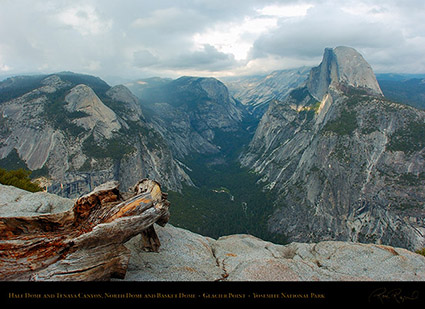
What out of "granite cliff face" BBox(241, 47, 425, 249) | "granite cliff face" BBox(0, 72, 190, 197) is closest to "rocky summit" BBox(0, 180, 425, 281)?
"granite cliff face" BBox(241, 47, 425, 249)

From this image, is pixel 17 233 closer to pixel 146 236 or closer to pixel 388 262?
pixel 146 236

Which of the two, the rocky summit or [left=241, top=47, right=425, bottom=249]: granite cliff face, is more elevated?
the rocky summit

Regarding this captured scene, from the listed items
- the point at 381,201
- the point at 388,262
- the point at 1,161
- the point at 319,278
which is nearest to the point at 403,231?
the point at 381,201

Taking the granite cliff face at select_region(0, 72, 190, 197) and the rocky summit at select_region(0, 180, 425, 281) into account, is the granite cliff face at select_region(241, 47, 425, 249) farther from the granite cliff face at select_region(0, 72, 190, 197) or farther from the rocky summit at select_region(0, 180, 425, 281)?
the granite cliff face at select_region(0, 72, 190, 197)

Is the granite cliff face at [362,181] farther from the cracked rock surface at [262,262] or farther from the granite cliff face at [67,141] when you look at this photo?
the granite cliff face at [67,141]

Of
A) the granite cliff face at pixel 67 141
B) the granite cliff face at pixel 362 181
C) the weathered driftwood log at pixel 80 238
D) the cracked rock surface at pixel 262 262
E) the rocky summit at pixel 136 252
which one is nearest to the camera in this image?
the weathered driftwood log at pixel 80 238

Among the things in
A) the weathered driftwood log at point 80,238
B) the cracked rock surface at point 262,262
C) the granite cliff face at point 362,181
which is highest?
the weathered driftwood log at point 80,238

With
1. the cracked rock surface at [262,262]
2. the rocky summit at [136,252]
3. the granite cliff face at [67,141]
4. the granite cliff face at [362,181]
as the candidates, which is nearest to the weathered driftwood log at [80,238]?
the rocky summit at [136,252]
